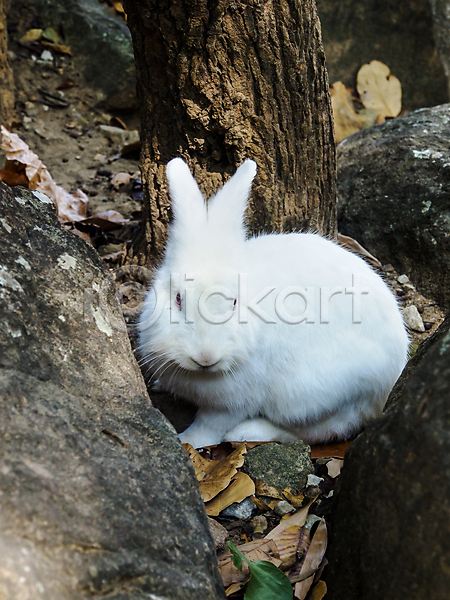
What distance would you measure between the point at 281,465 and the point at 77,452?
4.18 ft

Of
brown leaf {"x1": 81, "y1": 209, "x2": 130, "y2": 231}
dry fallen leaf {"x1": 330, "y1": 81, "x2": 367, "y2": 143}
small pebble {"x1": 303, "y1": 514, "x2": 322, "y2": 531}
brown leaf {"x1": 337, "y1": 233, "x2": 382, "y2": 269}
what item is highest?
dry fallen leaf {"x1": 330, "y1": 81, "x2": 367, "y2": 143}

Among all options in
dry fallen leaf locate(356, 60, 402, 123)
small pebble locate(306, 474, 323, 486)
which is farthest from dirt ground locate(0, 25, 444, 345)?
dry fallen leaf locate(356, 60, 402, 123)

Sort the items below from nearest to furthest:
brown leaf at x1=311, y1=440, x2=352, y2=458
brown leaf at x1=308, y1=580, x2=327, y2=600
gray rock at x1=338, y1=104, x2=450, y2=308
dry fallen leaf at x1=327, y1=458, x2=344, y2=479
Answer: brown leaf at x1=308, y1=580, x2=327, y2=600, dry fallen leaf at x1=327, y1=458, x2=344, y2=479, brown leaf at x1=311, y1=440, x2=352, y2=458, gray rock at x1=338, y1=104, x2=450, y2=308

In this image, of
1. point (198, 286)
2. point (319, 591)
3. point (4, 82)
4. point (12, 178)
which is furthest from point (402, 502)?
point (4, 82)

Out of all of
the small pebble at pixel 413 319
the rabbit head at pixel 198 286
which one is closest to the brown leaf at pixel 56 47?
the rabbit head at pixel 198 286

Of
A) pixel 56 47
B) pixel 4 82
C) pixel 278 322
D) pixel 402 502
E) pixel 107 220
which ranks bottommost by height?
pixel 402 502

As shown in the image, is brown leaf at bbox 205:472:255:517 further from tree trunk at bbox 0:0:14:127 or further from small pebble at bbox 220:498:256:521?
tree trunk at bbox 0:0:14:127

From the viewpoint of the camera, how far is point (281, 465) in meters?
2.51

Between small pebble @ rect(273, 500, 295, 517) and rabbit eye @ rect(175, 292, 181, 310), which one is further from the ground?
rabbit eye @ rect(175, 292, 181, 310)

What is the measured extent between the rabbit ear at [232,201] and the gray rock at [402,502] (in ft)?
4.53

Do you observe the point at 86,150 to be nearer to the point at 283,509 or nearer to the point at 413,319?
the point at 413,319

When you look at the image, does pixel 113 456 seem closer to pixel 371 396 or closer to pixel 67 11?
pixel 371 396

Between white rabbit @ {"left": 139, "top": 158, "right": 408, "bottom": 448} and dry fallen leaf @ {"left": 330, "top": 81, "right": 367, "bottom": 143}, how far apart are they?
3.56 m

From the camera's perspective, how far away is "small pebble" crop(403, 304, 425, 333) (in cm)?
358
